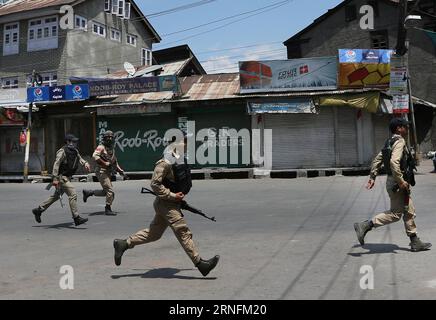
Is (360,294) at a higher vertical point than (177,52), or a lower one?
lower

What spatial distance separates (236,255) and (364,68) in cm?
1564

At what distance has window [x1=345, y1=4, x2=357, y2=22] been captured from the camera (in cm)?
3286

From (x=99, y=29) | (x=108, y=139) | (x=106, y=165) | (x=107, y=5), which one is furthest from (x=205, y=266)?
(x=107, y=5)

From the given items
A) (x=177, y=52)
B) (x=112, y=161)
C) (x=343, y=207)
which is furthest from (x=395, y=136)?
(x=177, y=52)

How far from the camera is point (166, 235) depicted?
8656 millimetres

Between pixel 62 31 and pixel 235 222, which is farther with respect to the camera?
pixel 62 31

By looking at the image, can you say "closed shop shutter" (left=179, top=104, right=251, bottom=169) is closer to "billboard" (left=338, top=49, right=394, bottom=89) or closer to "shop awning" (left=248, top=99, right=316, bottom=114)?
"shop awning" (left=248, top=99, right=316, bottom=114)

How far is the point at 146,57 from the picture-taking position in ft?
127

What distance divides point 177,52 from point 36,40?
1010cm

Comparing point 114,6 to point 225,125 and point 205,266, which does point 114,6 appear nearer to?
point 225,125

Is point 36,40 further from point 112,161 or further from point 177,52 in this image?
point 112,161

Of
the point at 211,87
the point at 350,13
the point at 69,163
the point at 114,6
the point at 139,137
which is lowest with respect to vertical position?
the point at 69,163

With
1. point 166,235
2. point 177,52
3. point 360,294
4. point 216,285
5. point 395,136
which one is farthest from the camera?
point 177,52

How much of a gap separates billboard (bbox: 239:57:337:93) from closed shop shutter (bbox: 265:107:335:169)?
1.13m
